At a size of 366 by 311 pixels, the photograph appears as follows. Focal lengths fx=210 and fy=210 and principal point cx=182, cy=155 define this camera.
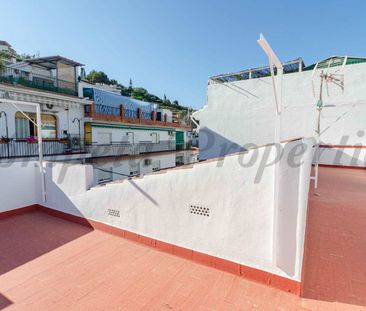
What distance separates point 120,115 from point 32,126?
715 centimetres

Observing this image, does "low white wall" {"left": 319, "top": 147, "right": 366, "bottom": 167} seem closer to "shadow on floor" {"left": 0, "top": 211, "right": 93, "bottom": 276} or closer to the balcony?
"shadow on floor" {"left": 0, "top": 211, "right": 93, "bottom": 276}

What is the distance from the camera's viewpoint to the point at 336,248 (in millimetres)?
3703

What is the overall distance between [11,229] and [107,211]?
9.35ft

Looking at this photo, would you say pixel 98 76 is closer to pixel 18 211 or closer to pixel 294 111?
pixel 294 111

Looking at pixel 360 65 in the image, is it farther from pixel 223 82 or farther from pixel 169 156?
Result: pixel 169 156

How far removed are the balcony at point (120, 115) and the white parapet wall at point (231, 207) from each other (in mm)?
12596

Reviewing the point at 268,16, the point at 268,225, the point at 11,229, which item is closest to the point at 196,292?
the point at 268,225

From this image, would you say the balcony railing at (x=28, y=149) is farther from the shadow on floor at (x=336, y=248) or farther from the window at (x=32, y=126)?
the shadow on floor at (x=336, y=248)

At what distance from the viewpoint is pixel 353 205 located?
5.65 metres

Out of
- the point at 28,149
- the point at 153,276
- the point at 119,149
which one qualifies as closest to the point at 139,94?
the point at 119,149

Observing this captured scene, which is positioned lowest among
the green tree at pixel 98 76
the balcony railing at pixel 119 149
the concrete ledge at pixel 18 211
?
the concrete ledge at pixel 18 211

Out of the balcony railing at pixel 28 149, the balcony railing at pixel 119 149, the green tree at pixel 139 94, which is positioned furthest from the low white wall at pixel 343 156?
the green tree at pixel 139 94

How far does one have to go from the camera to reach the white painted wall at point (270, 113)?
34.6 feet

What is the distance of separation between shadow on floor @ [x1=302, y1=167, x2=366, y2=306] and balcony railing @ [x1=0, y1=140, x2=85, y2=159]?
42.2 feet
